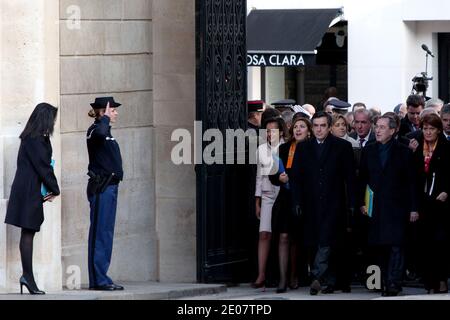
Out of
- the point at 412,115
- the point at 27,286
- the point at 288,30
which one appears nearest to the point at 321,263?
the point at 412,115

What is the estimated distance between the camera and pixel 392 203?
612 inches

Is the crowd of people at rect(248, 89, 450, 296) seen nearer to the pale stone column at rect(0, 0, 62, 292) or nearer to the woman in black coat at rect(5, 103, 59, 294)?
the pale stone column at rect(0, 0, 62, 292)

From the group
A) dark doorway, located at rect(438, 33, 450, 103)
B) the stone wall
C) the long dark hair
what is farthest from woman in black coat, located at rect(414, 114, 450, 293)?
dark doorway, located at rect(438, 33, 450, 103)

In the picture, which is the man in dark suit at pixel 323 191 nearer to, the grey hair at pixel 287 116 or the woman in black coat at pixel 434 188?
the woman in black coat at pixel 434 188

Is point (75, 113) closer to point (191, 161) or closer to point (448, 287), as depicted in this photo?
point (191, 161)

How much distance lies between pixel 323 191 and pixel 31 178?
122 inches

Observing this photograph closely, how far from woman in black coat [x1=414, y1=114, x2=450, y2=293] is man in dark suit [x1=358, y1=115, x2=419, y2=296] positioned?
14cm

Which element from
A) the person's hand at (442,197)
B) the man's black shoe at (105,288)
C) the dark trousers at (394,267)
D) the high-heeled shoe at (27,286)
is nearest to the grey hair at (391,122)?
the person's hand at (442,197)

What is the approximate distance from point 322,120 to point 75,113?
2.49 m

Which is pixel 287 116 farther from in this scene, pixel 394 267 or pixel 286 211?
pixel 394 267

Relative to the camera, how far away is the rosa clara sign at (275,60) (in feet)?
97.2

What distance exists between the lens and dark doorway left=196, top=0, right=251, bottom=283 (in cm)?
1625
